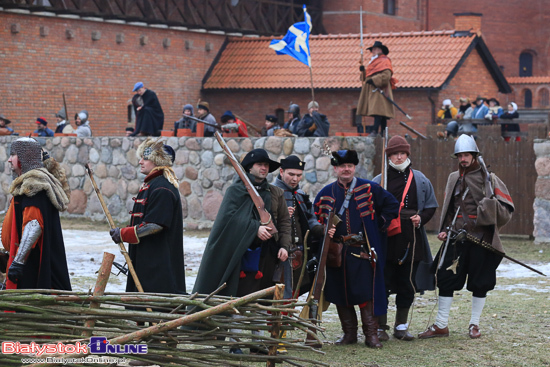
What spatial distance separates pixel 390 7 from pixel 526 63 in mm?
12909

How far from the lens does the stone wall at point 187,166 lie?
49.8 feet

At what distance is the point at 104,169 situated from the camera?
17078mm

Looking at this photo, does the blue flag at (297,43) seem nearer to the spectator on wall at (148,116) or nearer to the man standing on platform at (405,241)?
the spectator on wall at (148,116)

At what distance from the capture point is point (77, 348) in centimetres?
450

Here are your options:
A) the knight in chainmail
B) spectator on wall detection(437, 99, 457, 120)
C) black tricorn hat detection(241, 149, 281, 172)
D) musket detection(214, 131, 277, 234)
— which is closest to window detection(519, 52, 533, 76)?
spectator on wall detection(437, 99, 457, 120)

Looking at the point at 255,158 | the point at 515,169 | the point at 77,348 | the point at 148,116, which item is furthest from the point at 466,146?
the point at 148,116

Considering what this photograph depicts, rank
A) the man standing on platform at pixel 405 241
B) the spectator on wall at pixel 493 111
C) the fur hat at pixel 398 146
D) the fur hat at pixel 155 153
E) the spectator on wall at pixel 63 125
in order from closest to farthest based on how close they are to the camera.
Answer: the fur hat at pixel 155 153, the man standing on platform at pixel 405 241, the fur hat at pixel 398 146, the spectator on wall at pixel 493 111, the spectator on wall at pixel 63 125

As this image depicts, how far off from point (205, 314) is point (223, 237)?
2120mm

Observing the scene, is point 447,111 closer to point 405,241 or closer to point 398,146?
point 398,146

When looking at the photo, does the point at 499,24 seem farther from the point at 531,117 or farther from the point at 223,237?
the point at 223,237

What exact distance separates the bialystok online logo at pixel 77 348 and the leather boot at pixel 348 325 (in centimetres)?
296

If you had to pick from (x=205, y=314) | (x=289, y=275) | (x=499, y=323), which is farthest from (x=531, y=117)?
(x=205, y=314)

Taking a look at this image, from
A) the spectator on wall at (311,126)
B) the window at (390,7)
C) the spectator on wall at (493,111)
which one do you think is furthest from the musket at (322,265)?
the window at (390,7)

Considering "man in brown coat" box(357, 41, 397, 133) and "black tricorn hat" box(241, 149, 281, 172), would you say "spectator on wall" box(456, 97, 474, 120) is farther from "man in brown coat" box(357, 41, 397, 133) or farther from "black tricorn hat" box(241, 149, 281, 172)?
"black tricorn hat" box(241, 149, 281, 172)
